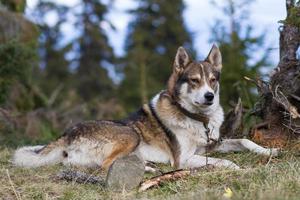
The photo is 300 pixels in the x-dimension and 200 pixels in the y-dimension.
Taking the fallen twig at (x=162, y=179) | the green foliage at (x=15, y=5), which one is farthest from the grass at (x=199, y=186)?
the green foliage at (x=15, y=5)

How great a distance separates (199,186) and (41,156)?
9.34 feet

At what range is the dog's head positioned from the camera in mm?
7430

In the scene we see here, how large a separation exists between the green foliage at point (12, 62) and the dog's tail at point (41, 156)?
367cm

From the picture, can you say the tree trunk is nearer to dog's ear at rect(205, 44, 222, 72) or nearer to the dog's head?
dog's ear at rect(205, 44, 222, 72)

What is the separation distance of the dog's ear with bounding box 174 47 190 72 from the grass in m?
2.10

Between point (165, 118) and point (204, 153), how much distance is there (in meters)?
0.79

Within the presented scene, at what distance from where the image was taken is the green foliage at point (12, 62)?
34.8 ft

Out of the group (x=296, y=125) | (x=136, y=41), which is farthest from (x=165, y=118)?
(x=136, y=41)

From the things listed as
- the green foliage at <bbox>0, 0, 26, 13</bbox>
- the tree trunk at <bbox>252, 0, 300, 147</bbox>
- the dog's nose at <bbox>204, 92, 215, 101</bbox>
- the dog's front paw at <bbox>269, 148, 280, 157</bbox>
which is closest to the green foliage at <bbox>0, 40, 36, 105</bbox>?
the green foliage at <bbox>0, 0, 26, 13</bbox>

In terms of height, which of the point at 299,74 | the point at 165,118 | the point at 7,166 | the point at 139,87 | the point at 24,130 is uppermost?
the point at 299,74

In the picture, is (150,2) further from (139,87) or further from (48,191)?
(48,191)

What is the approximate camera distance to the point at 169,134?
765 centimetres

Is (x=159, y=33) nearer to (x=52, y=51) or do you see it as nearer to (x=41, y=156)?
(x=52, y=51)

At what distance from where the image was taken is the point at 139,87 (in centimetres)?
2494
